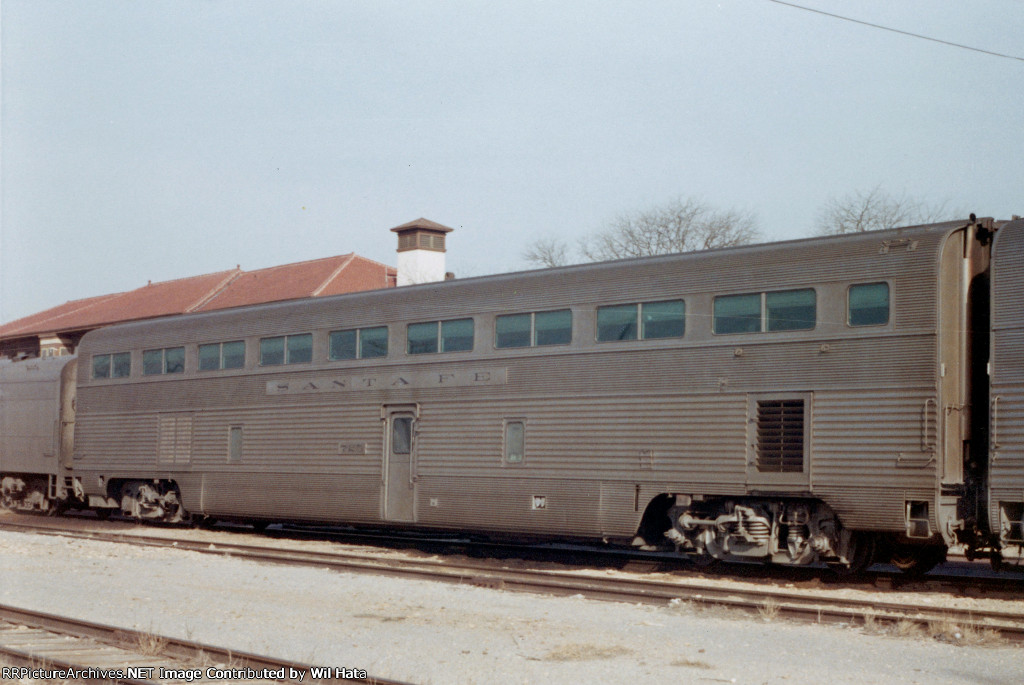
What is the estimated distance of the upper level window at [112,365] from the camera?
22.4 m

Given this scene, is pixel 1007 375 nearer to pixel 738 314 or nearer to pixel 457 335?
pixel 738 314

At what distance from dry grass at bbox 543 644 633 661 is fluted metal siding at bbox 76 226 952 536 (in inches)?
178

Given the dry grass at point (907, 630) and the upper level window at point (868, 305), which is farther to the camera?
the upper level window at point (868, 305)

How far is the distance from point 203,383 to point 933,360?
13.5 meters

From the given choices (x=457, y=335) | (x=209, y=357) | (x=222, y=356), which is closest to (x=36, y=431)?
(x=209, y=357)

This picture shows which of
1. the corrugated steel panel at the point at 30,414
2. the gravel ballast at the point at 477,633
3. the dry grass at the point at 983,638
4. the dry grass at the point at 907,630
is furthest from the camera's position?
the corrugated steel panel at the point at 30,414

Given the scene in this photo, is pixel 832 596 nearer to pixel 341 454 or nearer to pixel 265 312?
pixel 341 454

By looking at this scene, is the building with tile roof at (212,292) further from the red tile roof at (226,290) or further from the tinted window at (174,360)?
the tinted window at (174,360)

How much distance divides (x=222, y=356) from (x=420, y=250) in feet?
74.5

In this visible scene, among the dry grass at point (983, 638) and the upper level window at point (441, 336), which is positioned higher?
the upper level window at point (441, 336)

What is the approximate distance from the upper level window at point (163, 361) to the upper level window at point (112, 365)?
66 cm

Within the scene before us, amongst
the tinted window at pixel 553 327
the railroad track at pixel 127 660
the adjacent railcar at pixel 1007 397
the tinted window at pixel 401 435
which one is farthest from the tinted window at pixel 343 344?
the adjacent railcar at pixel 1007 397

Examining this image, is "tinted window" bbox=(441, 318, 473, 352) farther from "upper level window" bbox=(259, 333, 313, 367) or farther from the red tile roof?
the red tile roof

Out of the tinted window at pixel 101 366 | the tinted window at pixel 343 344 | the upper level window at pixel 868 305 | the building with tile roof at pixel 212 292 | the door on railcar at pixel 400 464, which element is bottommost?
the door on railcar at pixel 400 464
